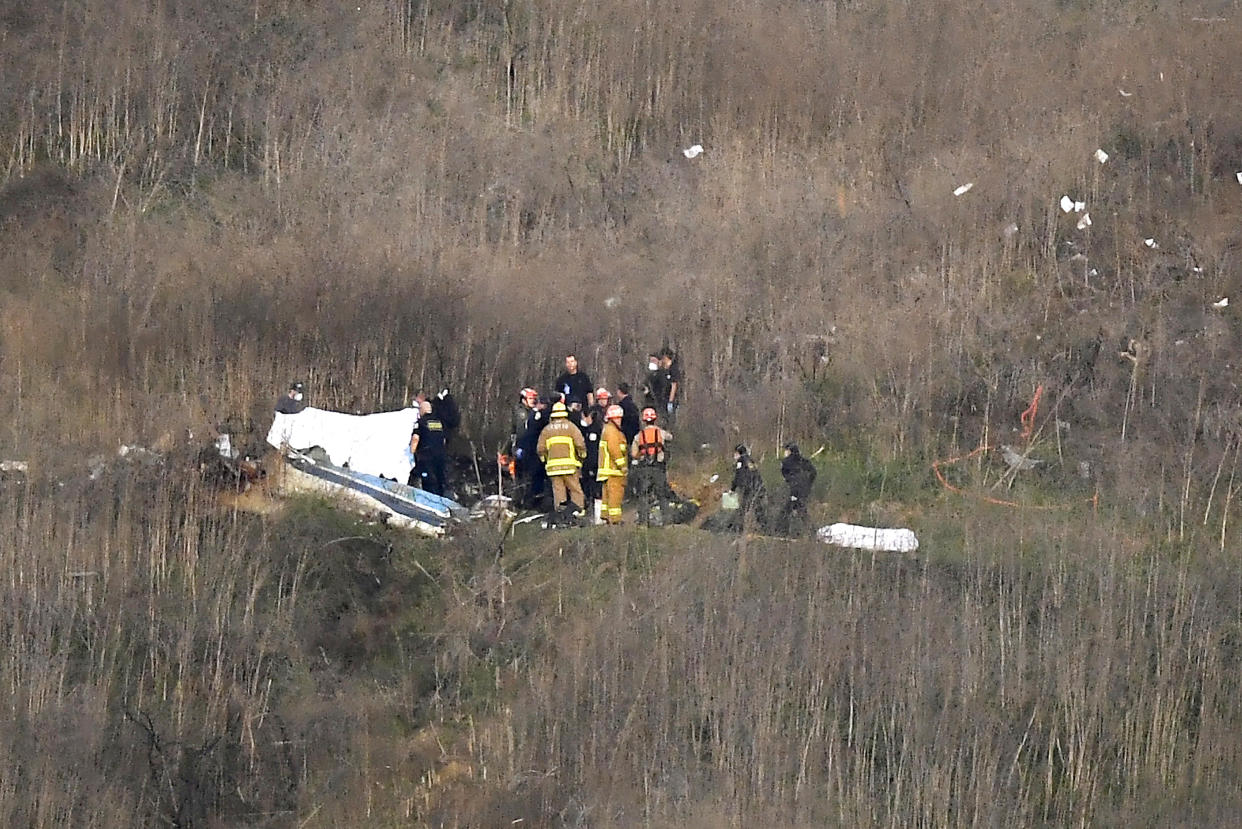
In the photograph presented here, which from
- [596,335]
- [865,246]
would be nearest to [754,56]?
[865,246]

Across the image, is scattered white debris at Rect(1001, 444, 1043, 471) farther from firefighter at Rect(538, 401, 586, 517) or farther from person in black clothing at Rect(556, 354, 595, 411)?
firefighter at Rect(538, 401, 586, 517)

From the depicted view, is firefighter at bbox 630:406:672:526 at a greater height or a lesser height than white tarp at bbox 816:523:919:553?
greater

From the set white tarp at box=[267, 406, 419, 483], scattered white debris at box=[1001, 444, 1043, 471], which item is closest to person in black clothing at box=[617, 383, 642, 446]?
white tarp at box=[267, 406, 419, 483]

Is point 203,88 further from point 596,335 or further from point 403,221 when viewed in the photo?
point 596,335

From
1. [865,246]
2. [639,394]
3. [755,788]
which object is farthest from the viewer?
[865,246]

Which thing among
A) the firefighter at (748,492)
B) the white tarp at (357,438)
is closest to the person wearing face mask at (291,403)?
the white tarp at (357,438)

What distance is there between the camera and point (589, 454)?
14539 millimetres

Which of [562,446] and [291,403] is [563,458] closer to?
[562,446]

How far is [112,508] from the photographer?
46.0 ft

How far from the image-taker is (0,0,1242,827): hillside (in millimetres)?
12562

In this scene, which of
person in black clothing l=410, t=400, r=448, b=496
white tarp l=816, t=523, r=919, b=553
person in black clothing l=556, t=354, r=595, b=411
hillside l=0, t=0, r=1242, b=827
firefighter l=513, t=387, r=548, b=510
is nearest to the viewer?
hillside l=0, t=0, r=1242, b=827

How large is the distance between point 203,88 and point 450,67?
2943 millimetres

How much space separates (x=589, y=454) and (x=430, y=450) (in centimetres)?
133

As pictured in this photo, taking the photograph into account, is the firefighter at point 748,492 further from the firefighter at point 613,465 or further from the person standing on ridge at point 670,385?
the person standing on ridge at point 670,385
